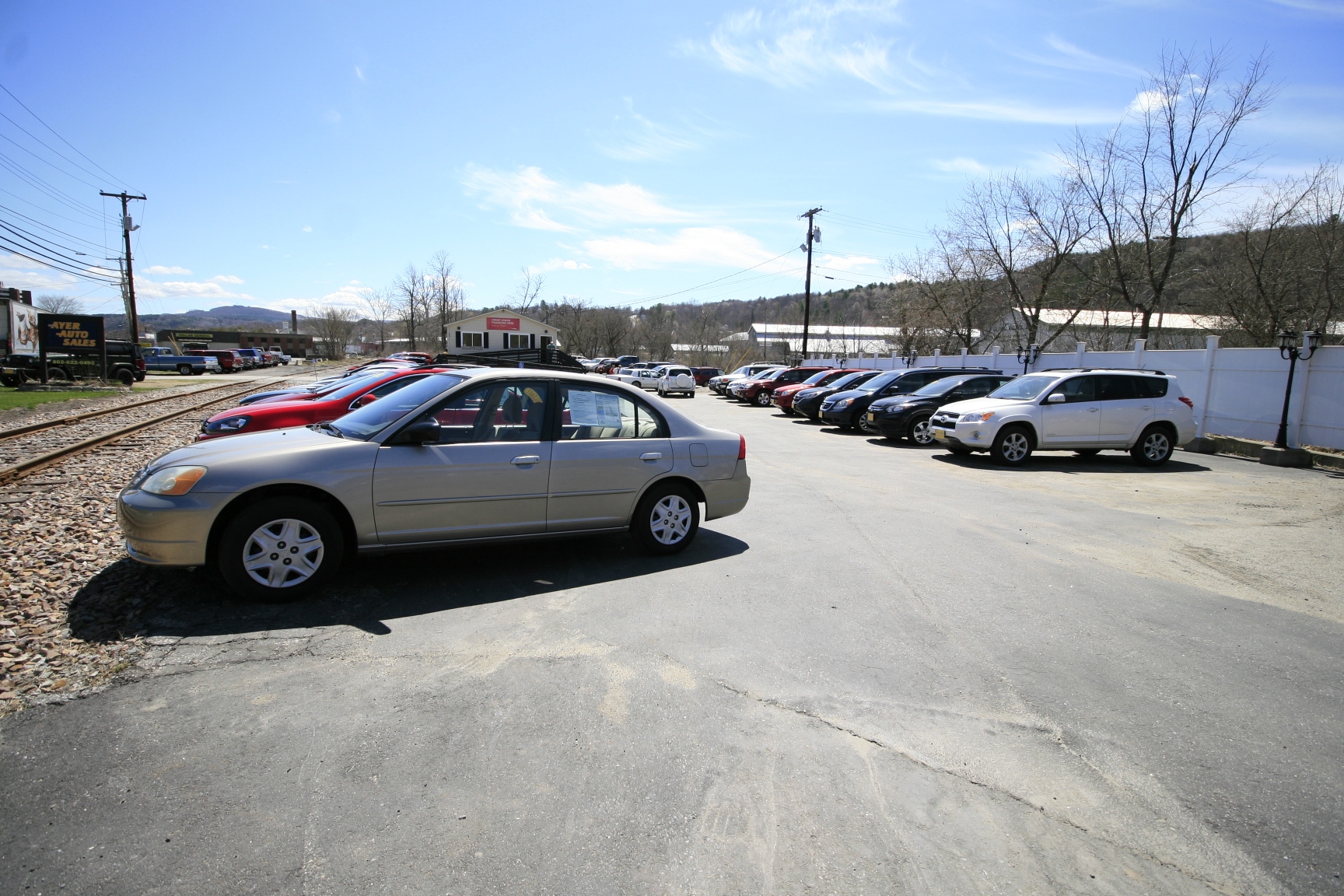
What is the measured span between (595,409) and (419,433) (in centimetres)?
147

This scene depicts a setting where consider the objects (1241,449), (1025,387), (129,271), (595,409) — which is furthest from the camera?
(129,271)

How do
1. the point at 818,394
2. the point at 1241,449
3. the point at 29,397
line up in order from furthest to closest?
the point at 29,397 < the point at 818,394 < the point at 1241,449

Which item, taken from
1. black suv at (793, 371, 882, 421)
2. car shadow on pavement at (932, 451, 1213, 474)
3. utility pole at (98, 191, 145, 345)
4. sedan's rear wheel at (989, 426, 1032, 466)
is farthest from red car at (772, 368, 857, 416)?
utility pole at (98, 191, 145, 345)

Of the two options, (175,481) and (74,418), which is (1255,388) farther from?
(74,418)

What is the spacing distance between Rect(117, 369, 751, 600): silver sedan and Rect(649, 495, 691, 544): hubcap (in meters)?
0.01

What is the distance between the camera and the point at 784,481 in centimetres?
1025

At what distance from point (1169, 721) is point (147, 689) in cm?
499

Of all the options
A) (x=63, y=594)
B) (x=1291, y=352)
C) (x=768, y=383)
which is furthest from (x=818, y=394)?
(x=63, y=594)

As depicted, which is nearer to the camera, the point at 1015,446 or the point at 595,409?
the point at 595,409

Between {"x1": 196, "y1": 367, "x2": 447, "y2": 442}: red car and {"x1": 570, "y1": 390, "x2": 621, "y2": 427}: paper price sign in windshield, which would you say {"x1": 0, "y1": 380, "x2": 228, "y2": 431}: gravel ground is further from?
{"x1": 570, "y1": 390, "x2": 621, "y2": 427}: paper price sign in windshield

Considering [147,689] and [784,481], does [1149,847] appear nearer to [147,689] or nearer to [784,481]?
[147,689]

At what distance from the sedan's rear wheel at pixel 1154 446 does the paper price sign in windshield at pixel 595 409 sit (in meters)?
11.3

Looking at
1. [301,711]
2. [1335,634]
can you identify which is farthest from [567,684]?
[1335,634]

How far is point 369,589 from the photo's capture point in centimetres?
506
